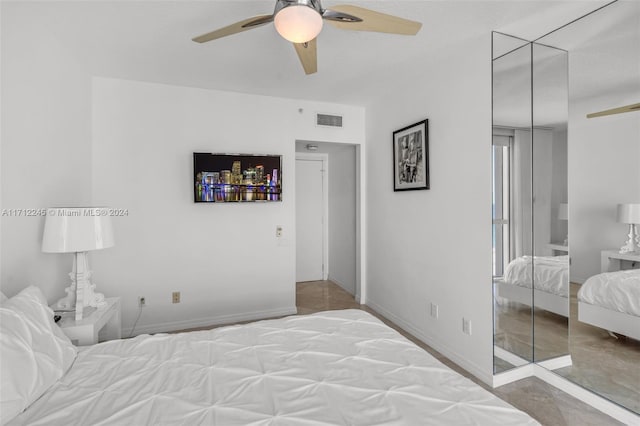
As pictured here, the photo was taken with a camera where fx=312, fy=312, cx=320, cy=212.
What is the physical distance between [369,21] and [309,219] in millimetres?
3797

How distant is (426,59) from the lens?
2.71 m

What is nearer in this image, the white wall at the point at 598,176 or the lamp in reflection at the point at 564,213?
the white wall at the point at 598,176

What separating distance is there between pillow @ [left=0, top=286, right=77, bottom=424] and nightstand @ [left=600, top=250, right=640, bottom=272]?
118 inches

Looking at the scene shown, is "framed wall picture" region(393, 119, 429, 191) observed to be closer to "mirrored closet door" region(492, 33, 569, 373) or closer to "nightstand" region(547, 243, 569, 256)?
"mirrored closet door" region(492, 33, 569, 373)

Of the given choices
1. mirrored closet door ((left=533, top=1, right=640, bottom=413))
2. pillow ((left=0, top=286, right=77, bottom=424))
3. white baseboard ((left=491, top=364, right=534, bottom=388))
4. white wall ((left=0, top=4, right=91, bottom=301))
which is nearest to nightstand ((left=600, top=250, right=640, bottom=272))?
mirrored closet door ((left=533, top=1, right=640, bottom=413))

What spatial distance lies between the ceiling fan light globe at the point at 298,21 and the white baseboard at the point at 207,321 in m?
3.00

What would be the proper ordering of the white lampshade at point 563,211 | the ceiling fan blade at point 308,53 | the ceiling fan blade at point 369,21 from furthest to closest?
1. the white lampshade at point 563,211
2. the ceiling fan blade at point 308,53
3. the ceiling fan blade at point 369,21

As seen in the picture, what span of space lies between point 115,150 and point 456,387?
349 cm

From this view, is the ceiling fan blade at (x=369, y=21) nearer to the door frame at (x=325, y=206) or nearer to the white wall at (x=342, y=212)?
the white wall at (x=342, y=212)

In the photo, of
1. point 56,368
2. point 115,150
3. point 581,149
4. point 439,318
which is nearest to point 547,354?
point 439,318

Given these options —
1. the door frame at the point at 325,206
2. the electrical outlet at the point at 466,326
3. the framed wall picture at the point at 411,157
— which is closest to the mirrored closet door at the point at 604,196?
the electrical outlet at the point at 466,326

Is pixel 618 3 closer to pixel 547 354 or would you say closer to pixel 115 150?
pixel 547 354

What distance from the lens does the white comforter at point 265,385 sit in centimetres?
115

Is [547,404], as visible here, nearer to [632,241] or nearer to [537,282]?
[537,282]
